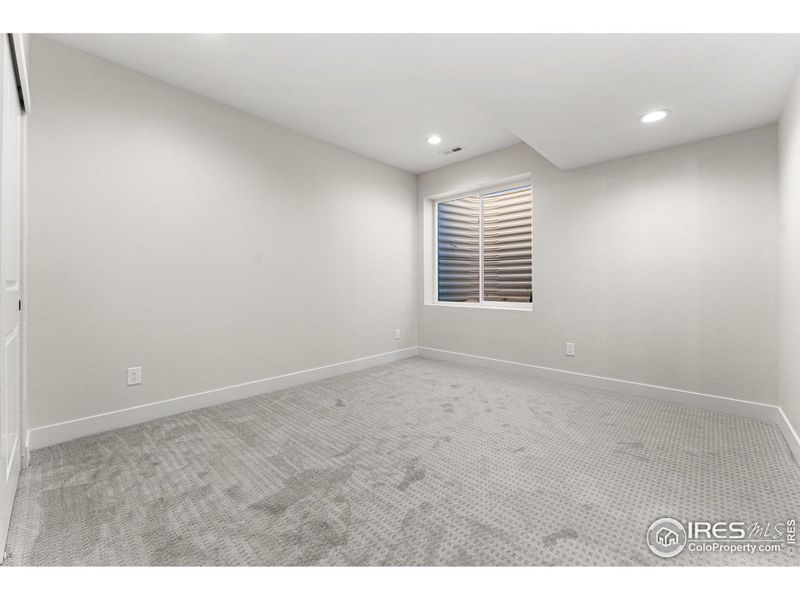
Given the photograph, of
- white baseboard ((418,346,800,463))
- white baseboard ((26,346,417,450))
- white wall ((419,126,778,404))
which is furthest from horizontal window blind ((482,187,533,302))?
white baseboard ((26,346,417,450))

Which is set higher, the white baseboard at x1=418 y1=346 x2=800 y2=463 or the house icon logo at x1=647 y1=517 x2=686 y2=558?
the white baseboard at x1=418 y1=346 x2=800 y2=463

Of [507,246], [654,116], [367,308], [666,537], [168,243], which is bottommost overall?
[666,537]

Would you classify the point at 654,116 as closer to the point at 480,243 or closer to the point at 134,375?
the point at 480,243

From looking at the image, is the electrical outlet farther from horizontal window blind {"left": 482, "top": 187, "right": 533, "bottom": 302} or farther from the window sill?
horizontal window blind {"left": 482, "top": 187, "right": 533, "bottom": 302}

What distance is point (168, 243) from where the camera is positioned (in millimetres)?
2654

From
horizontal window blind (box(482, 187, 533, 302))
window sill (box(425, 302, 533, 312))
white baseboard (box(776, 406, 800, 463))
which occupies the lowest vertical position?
white baseboard (box(776, 406, 800, 463))

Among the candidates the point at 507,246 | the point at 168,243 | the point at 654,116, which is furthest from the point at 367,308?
the point at 654,116

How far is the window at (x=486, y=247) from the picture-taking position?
409cm

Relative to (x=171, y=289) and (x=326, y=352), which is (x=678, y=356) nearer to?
(x=326, y=352)

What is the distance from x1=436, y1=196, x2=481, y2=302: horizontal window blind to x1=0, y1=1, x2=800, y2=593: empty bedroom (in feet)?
1.69

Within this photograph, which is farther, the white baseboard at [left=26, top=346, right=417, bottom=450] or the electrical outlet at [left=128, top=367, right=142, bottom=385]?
the electrical outlet at [left=128, top=367, right=142, bottom=385]

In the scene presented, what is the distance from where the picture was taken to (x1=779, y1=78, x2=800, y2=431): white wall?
200cm

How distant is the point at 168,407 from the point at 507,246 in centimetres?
357

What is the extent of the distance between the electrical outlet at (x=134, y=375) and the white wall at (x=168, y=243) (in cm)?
4
